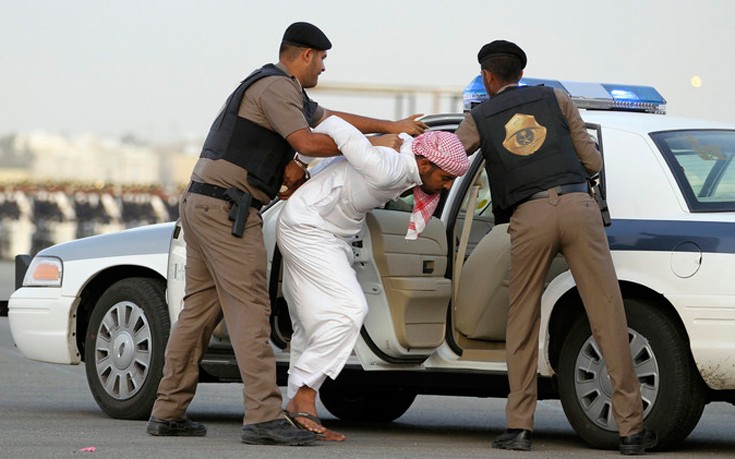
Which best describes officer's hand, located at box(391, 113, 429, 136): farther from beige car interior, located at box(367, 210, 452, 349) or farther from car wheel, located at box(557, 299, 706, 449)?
car wheel, located at box(557, 299, 706, 449)

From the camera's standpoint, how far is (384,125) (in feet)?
23.4

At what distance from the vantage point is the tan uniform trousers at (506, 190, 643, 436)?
6586mm

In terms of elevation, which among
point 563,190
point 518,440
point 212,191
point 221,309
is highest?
point 563,190

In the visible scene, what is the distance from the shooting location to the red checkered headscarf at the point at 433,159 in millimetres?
6684

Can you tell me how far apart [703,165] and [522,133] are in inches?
33.5

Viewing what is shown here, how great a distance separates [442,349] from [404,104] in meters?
9.81

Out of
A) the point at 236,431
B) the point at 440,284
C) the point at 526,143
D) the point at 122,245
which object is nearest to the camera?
the point at 526,143

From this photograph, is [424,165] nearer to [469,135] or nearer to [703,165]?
[469,135]

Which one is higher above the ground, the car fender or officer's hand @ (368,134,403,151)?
officer's hand @ (368,134,403,151)

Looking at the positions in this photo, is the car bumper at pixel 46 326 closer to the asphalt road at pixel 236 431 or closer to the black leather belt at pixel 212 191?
the asphalt road at pixel 236 431

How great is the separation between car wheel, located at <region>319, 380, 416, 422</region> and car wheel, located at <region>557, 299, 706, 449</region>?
6.77 ft

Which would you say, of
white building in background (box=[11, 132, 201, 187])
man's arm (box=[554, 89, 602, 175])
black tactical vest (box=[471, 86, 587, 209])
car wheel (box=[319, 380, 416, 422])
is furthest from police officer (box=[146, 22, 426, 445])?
white building in background (box=[11, 132, 201, 187])

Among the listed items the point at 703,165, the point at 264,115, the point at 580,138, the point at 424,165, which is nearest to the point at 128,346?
the point at 264,115

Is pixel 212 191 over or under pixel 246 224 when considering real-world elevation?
over
